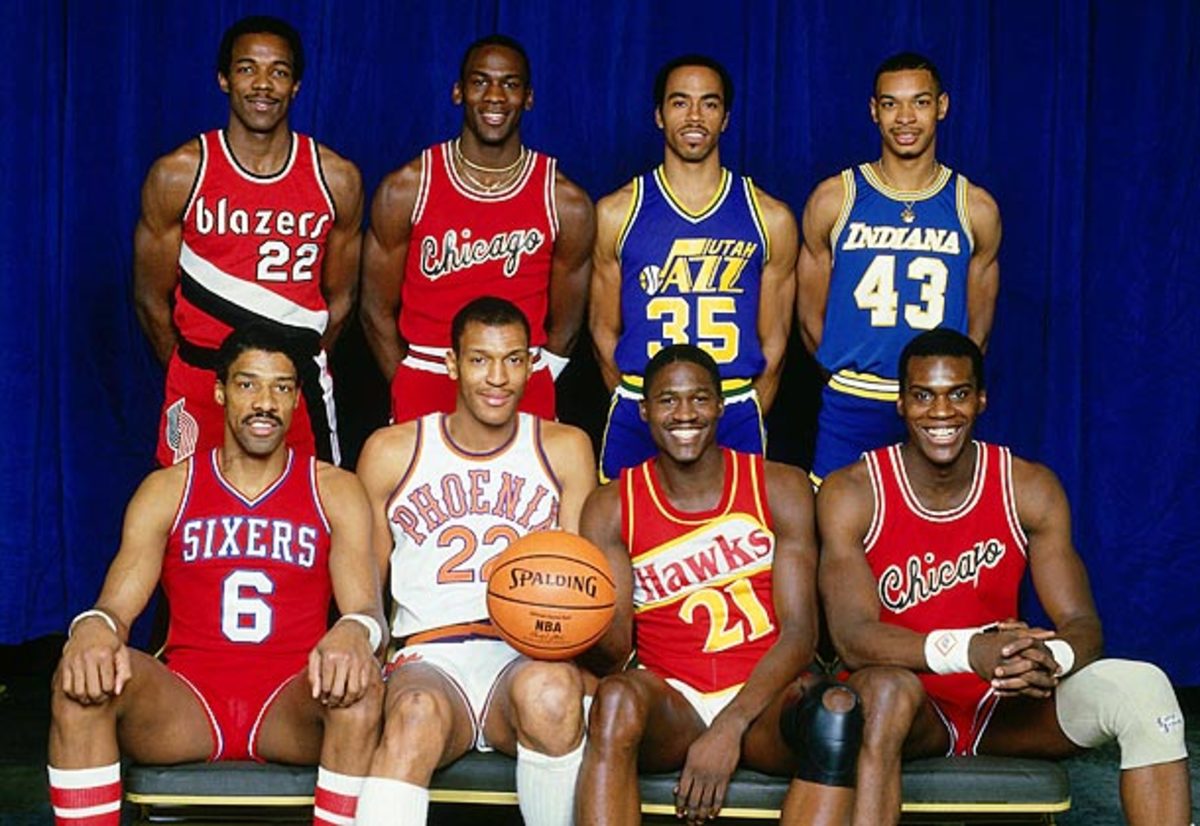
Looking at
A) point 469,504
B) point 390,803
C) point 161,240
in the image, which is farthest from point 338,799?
point 161,240

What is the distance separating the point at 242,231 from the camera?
4227mm

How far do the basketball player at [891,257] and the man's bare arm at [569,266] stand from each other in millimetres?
579

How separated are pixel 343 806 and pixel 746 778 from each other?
0.79 metres

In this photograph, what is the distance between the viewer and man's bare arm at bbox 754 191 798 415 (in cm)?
441

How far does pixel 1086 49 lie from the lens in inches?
192

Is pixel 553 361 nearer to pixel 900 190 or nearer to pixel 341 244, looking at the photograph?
pixel 341 244

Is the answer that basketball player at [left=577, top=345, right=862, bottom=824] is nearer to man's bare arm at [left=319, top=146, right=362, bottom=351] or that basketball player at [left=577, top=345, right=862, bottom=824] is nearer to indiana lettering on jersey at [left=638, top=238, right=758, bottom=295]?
indiana lettering on jersey at [left=638, top=238, right=758, bottom=295]

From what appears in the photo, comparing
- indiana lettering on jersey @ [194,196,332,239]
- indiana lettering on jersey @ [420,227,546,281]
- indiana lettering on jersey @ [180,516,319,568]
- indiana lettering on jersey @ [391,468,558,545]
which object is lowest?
indiana lettering on jersey @ [180,516,319,568]

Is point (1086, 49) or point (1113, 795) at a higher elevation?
point (1086, 49)

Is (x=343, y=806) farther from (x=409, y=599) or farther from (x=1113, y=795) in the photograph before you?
(x=1113, y=795)

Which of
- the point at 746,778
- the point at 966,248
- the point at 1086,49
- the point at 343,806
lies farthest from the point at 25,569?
the point at 1086,49

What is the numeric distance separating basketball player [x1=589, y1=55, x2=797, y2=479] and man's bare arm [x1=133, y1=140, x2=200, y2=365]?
3.42 feet

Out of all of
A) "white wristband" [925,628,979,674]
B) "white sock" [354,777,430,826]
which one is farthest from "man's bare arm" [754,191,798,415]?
"white sock" [354,777,430,826]

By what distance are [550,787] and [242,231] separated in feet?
5.44
